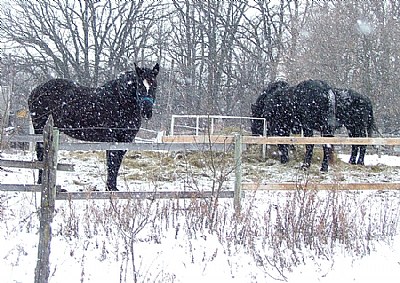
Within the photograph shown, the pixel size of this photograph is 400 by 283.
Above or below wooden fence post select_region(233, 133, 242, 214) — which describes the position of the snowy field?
below

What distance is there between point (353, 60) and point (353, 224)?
1458cm

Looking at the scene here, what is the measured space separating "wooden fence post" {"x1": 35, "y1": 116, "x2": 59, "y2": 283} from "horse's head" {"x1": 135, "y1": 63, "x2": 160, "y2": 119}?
11.1 ft

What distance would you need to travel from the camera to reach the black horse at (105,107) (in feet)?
27.0

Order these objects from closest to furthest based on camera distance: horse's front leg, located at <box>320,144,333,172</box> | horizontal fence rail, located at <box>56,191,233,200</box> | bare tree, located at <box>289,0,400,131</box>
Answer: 1. horizontal fence rail, located at <box>56,191,233,200</box>
2. horse's front leg, located at <box>320,144,333,172</box>
3. bare tree, located at <box>289,0,400,131</box>

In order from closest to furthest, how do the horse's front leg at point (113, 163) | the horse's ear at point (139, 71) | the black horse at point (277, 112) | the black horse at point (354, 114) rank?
the horse's ear at point (139, 71), the horse's front leg at point (113, 163), the black horse at point (354, 114), the black horse at point (277, 112)

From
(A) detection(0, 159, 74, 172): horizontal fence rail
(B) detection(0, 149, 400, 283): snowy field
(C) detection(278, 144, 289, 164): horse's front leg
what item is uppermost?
(A) detection(0, 159, 74, 172): horizontal fence rail

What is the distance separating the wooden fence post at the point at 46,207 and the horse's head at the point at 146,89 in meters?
3.40

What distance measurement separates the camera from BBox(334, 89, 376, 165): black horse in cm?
1334

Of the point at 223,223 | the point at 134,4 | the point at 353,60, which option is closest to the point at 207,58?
the point at 134,4

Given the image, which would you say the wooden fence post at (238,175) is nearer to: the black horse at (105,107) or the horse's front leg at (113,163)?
the black horse at (105,107)

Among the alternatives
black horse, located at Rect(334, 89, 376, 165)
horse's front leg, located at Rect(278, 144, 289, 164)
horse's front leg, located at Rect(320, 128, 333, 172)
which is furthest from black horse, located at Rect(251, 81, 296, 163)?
horse's front leg, located at Rect(320, 128, 333, 172)

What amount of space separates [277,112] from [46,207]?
1025cm

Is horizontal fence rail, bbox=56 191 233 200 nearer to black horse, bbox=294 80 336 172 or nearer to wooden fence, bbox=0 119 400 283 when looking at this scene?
wooden fence, bbox=0 119 400 283

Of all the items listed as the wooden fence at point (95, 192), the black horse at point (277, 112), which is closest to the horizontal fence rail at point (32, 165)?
the wooden fence at point (95, 192)
